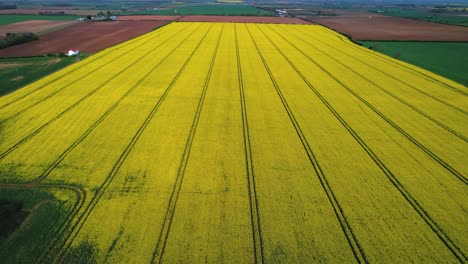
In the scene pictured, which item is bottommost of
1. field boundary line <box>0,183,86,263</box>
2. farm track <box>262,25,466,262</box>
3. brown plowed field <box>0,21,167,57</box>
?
farm track <box>262,25,466,262</box>

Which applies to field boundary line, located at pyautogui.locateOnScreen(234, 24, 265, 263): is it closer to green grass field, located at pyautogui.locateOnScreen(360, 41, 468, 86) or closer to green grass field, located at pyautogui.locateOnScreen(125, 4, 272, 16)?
green grass field, located at pyautogui.locateOnScreen(360, 41, 468, 86)

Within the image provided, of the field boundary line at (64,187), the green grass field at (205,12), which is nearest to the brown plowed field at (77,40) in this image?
the field boundary line at (64,187)

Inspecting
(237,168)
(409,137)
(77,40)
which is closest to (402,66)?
(409,137)

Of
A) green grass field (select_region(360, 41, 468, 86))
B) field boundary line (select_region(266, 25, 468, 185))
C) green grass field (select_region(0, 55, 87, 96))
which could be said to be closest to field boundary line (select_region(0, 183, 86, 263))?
green grass field (select_region(0, 55, 87, 96))

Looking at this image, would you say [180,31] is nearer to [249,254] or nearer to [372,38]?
[372,38]

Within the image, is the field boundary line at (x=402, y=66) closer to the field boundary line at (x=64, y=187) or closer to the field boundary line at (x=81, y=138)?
the field boundary line at (x=81, y=138)

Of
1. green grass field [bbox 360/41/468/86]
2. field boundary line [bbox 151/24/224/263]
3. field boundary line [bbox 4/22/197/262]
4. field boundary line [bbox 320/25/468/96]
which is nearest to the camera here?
field boundary line [bbox 151/24/224/263]

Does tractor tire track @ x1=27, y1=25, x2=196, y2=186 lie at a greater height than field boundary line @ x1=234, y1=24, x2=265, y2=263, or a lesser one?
greater

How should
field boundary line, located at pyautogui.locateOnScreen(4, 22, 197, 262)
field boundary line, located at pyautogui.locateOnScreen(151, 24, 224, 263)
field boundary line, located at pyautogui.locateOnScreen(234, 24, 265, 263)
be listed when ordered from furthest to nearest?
1. field boundary line, located at pyautogui.locateOnScreen(4, 22, 197, 262)
2. field boundary line, located at pyautogui.locateOnScreen(234, 24, 265, 263)
3. field boundary line, located at pyautogui.locateOnScreen(151, 24, 224, 263)
